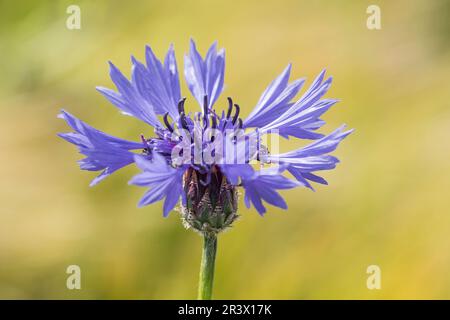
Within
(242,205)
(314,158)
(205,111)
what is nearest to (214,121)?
(205,111)

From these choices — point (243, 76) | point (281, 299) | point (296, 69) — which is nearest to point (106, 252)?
point (281, 299)

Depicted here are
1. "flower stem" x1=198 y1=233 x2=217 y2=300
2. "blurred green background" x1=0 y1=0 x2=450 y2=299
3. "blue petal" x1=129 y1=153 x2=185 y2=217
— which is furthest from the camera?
"blurred green background" x1=0 y1=0 x2=450 y2=299

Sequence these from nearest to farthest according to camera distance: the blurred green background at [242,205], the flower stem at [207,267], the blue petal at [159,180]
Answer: the blue petal at [159,180] < the flower stem at [207,267] < the blurred green background at [242,205]

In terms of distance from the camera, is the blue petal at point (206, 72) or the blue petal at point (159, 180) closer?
the blue petal at point (159, 180)

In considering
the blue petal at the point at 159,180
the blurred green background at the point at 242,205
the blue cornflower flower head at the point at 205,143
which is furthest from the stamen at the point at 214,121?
the blurred green background at the point at 242,205

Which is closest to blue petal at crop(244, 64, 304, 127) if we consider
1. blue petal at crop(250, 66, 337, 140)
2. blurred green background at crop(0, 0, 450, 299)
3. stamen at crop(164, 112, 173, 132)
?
blue petal at crop(250, 66, 337, 140)

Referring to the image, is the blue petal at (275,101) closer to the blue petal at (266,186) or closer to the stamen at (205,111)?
the stamen at (205,111)

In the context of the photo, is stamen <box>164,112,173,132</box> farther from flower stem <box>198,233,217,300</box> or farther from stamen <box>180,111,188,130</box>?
flower stem <box>198,233,217,300</box>
